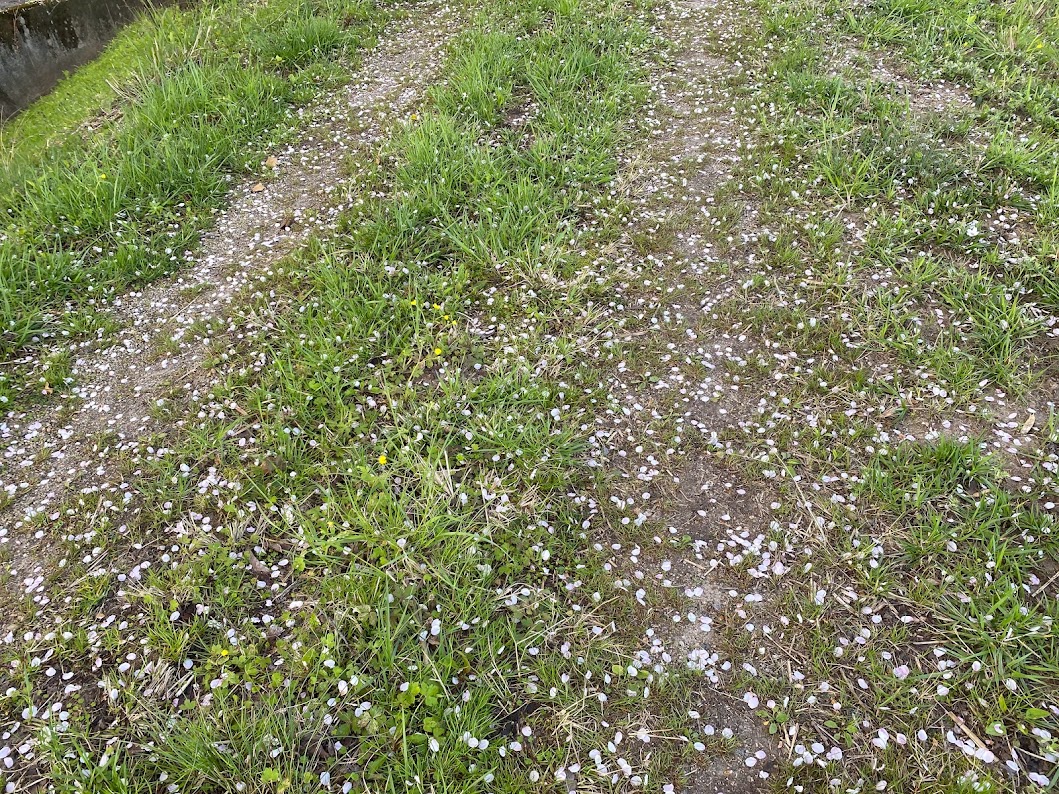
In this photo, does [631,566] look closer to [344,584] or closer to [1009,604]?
[344,584]

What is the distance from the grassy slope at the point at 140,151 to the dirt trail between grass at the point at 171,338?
300mm

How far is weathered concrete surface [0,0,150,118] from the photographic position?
8656 millimetres

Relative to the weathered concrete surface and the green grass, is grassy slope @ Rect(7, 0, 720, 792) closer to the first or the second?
the green grass

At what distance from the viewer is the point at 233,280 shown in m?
6.11

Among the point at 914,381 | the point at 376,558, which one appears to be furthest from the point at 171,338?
the point at 914,381

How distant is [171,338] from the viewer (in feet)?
18.2

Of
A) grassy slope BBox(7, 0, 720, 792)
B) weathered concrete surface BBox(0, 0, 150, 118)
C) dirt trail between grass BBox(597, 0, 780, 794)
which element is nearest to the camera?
grassy slope BBox(7, 0, 720, 792)

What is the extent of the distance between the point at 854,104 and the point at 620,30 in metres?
3.51

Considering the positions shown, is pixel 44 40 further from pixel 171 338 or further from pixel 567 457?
pixel 567 457

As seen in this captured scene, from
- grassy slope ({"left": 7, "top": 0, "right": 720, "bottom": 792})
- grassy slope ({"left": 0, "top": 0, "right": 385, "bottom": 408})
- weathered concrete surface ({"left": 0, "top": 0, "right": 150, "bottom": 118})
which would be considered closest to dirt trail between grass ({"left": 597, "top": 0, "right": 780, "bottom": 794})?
grassy slope ({"left": 7, "top": 0, "right": 720, "bottom": 792})

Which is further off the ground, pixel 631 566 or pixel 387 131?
pixel 387 131

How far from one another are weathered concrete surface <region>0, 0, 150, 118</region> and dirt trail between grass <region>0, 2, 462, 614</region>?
13.6 ft

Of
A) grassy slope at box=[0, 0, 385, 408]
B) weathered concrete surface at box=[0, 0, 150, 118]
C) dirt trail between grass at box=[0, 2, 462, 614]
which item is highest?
weathered concrete surface at box=[0, 0, 150, 118]

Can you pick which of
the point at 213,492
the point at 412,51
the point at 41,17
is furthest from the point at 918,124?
the point at 41,17
